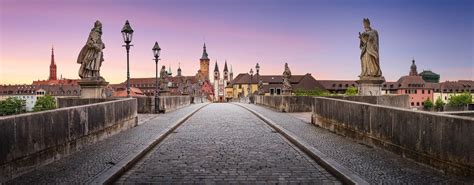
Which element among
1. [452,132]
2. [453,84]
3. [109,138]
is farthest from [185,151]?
[453,84]

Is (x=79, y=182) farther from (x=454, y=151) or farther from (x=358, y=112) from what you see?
(x=358, y=112)

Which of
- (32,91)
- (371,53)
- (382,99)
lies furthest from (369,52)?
(32,91)

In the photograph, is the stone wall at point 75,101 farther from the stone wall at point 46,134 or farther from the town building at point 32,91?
the town building at point 32,91

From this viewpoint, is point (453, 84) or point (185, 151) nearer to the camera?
point (185, 151)

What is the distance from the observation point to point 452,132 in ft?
20.6

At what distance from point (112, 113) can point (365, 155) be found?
6.65 meters

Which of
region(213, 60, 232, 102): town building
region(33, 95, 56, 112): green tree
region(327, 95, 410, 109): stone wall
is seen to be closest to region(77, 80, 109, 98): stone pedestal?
region(33, 95, 56, 112): green tree

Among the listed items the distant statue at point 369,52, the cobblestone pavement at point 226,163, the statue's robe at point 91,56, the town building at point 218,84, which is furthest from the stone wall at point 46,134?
the town building at point 218,84

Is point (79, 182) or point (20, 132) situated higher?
point (20, 132)

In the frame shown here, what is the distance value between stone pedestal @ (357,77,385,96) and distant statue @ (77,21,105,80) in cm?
995

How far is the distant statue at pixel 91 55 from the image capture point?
53.0 feet

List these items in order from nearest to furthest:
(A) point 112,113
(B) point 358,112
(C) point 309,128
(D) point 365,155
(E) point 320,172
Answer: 1. (E) point 320,172
2. (D) point 365,155
3. (B) point 358,112
4. (A) point 112,113
5. (C) point 309,128

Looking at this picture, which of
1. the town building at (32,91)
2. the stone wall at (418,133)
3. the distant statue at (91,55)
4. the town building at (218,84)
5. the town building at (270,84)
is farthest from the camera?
the town building at (218,84)

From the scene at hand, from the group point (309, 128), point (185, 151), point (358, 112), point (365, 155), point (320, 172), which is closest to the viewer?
point (320, 172)
